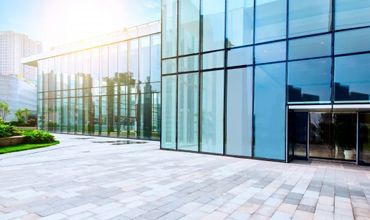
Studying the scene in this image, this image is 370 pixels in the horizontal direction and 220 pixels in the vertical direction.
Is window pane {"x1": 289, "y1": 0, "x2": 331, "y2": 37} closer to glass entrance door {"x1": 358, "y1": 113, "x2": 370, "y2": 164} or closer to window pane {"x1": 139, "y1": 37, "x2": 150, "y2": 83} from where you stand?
glass entrance door {"x1": 358, "y1": 113, "x2": 370, "y2": 164}

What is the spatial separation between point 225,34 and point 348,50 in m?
5.69

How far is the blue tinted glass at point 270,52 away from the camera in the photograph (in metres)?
11.4

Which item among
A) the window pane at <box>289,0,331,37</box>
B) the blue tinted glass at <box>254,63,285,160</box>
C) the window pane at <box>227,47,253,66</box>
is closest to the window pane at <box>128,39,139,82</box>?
the window pane at <box>227,47,253,66</box>

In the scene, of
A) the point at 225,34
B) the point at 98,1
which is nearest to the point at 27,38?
the point at 98,1

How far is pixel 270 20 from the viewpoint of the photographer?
11797mm

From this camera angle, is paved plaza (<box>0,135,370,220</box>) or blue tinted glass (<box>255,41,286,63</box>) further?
blue tinted glass (<box>255,41,286,63</box>)

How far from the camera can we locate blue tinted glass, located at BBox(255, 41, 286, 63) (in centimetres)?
1141

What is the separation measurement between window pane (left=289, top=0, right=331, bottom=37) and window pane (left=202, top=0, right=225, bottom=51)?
3493 millimetres

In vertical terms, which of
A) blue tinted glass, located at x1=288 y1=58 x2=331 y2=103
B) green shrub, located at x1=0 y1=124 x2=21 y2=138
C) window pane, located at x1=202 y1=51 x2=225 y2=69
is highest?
window pane, located at x1=202 y1=51 x2=225 y2=69

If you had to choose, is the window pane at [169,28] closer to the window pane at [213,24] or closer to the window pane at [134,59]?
the window pane at [213,24]

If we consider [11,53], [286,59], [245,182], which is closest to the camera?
[245,182]

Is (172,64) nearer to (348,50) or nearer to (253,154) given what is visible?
(253,154)

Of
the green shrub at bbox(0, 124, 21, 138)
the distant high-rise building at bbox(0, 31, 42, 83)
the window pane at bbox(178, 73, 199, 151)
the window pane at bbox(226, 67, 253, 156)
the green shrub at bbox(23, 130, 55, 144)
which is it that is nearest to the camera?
the window pane at bbox(226, 67, 253, 156)

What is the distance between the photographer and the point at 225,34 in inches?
514
